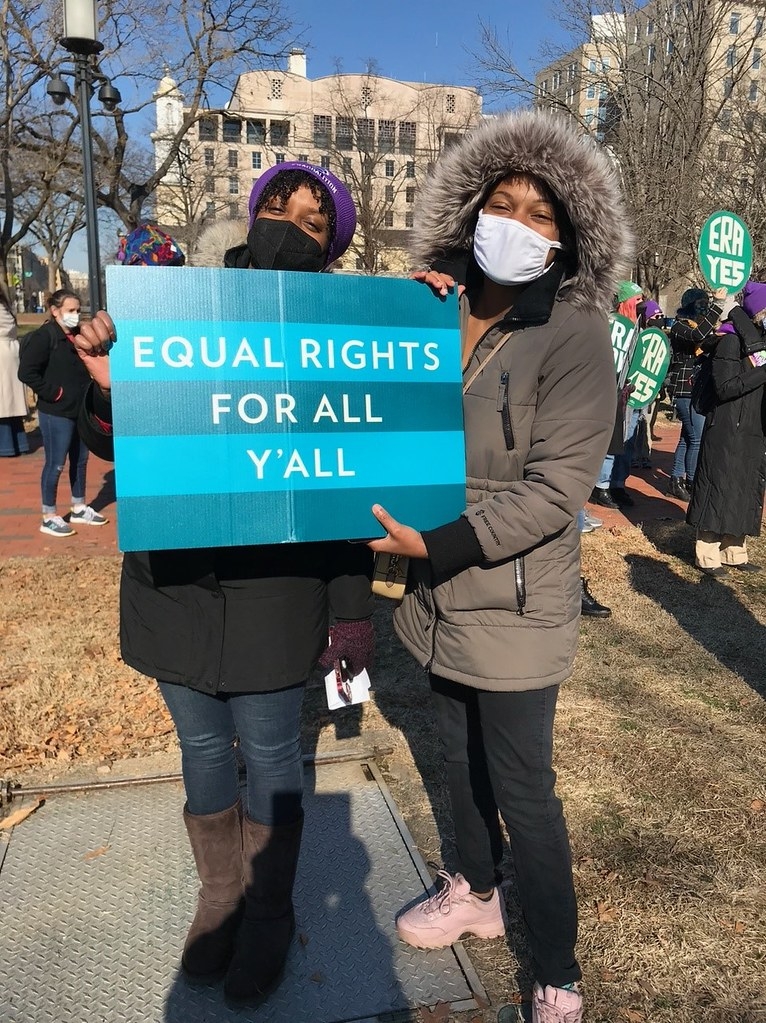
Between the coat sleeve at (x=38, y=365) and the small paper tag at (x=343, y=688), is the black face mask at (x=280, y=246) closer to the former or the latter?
the small paper tag at (x=343, y=688)

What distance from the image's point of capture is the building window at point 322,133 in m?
26.7

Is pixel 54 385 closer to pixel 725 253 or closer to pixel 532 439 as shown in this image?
pixel 532 439

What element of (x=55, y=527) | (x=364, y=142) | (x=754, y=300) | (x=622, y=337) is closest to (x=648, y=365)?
(x=622, y=337)

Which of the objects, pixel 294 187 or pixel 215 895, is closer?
pixel 294 187

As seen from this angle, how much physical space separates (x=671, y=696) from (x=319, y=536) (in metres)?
2.84

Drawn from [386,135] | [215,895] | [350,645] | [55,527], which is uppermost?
[386,135]

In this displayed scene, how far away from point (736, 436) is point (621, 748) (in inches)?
128

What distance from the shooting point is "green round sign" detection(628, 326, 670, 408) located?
691 cm

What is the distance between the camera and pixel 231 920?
2119 millimetres

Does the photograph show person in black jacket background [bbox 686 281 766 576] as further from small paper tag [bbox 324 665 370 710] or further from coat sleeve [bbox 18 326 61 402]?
coat sleeve [bbox 18 326 61 402]

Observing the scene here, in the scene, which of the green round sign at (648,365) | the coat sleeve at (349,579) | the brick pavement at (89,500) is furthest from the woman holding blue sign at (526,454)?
the green round sign at (648,365)

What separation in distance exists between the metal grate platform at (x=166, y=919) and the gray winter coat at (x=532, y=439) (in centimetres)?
97

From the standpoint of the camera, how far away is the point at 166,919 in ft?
7.59

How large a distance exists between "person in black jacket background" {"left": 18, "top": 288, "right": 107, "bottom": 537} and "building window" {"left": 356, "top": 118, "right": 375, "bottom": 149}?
2138 cm
